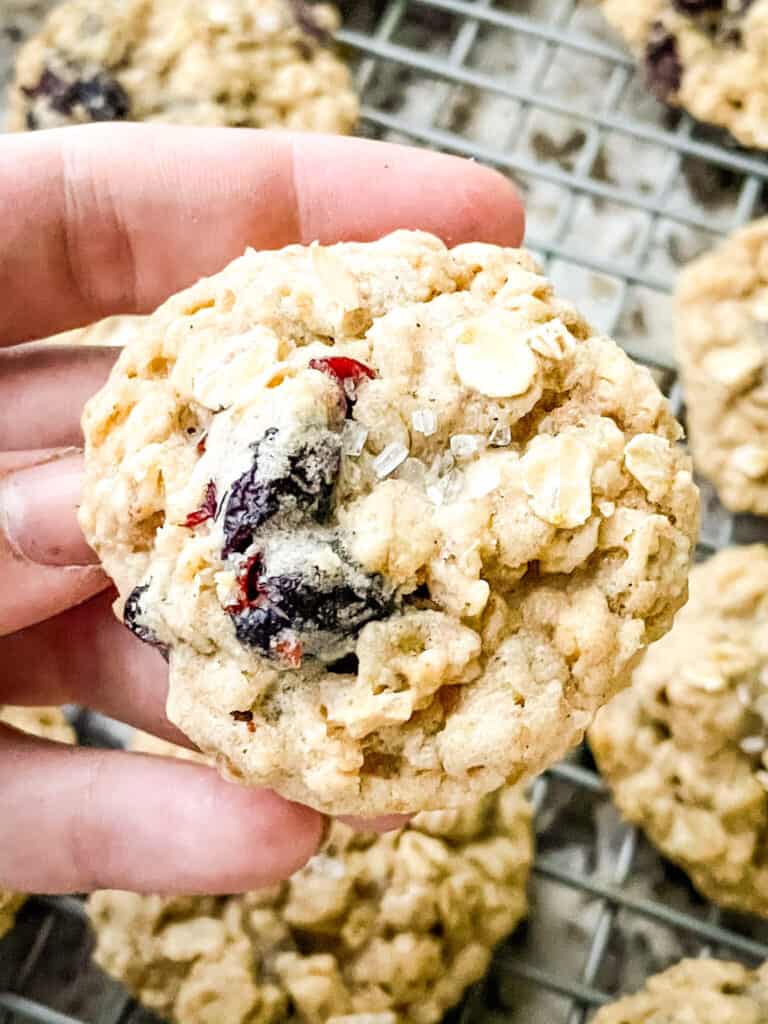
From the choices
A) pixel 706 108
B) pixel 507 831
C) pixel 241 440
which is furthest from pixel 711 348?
pixel 241 440

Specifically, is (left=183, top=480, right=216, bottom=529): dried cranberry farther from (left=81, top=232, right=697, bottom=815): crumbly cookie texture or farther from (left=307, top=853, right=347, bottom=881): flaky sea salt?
(left=307, top=853, right=347, bottom=881): flaky sea salt

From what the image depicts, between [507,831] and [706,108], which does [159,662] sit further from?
[706,108]

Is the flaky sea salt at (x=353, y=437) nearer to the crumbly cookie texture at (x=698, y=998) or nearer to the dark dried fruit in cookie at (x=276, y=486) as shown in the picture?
the dark dried fruit in cookie at (x=276, y=486)

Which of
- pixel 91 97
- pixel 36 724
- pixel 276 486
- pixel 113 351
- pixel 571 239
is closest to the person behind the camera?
pixel 276 486

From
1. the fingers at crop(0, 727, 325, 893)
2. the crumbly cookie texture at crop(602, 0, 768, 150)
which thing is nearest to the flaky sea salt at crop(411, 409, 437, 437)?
the fingers at crop(0, 727, 325, 893)

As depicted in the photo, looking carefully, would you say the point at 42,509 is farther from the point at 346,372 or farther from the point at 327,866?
the point at 327,866

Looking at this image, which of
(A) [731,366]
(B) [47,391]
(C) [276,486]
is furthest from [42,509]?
(A) [731,366]
